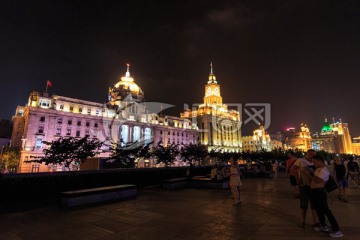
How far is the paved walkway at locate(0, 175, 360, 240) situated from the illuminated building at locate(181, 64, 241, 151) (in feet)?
285

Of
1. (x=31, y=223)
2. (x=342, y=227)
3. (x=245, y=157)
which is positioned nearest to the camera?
(x=342, y=227)

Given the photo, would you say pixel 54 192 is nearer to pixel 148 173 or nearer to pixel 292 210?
pixel 148 173

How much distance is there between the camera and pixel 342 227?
6.46 metres

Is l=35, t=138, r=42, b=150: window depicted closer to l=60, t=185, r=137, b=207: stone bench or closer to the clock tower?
l=60, t=185, r=137, b=207: stone bench

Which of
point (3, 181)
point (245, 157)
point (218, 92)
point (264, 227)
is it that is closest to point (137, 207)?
point (264, 227)

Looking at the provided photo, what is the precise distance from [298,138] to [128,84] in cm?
14693

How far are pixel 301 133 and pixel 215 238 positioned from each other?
19620 cm

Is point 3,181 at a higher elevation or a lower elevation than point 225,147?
lower

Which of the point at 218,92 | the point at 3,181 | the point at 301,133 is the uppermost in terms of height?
the point at 218,92

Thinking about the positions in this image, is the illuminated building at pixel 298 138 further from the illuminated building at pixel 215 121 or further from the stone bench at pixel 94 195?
the stone bench at pixel 94 195

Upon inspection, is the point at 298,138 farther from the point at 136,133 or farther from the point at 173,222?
the point at 173,222

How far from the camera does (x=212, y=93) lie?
122 meters

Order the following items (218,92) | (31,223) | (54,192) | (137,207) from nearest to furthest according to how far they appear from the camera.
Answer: (31,223)
(137,207)
(54,192)
(218,92)

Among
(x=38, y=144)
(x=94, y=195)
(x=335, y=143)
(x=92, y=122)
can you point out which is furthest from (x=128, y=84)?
(x=335, y=143)
